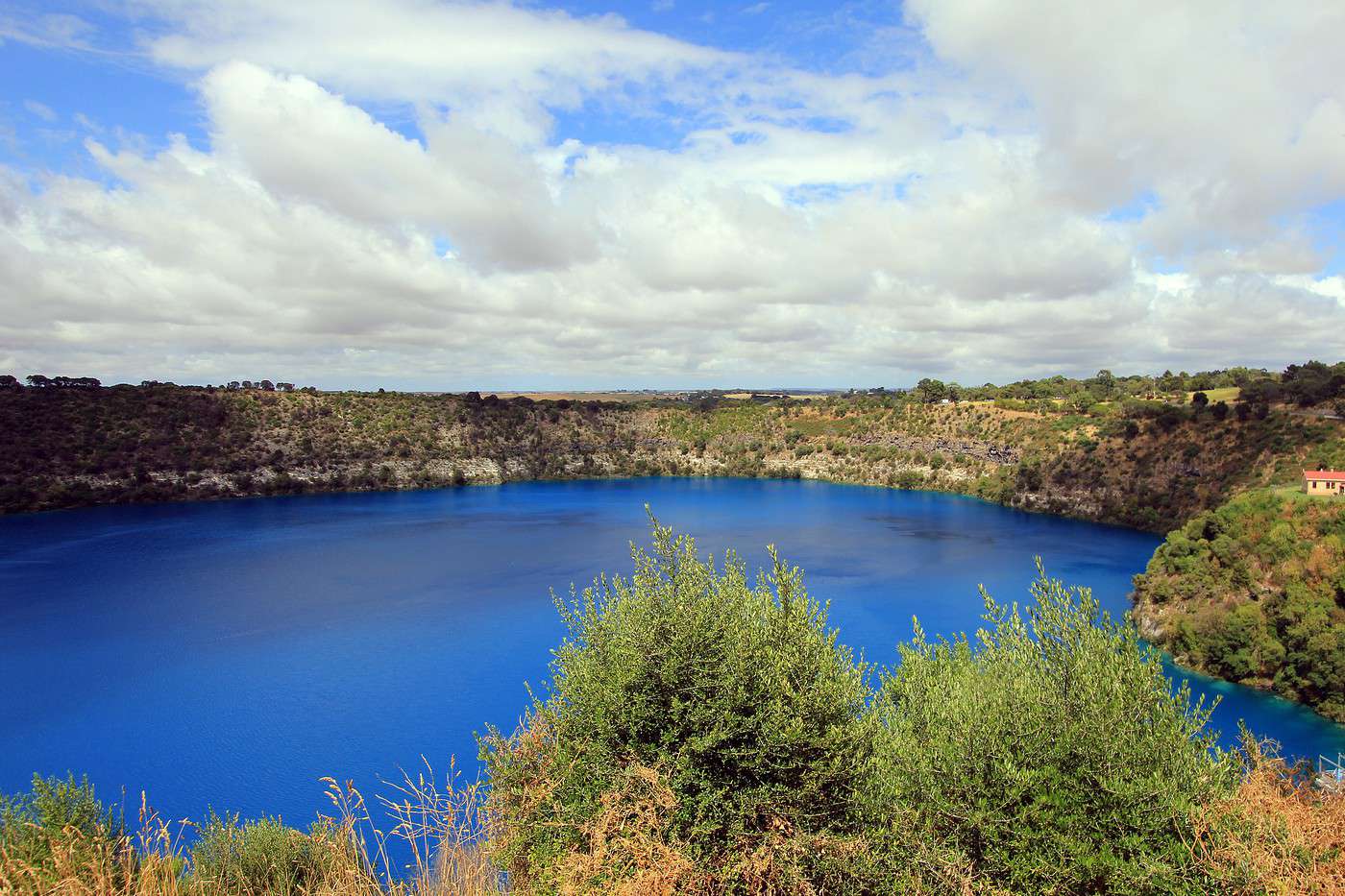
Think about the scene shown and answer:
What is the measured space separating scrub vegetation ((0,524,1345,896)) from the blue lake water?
1353 cm

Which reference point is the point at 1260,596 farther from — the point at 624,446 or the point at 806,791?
the point at 624,446

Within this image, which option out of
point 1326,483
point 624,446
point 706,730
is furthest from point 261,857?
point 624,446

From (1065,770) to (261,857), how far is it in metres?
15.6

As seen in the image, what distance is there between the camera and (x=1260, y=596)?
3275 centimetres

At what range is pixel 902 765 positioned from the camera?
12.2m

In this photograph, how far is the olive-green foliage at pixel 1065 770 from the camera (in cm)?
1032

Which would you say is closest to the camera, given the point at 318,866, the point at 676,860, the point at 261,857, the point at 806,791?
the point at 676,860

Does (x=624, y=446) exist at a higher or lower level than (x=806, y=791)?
lower

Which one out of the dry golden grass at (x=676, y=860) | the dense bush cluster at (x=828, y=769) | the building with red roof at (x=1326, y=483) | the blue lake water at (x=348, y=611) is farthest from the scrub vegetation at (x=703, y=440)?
the dry golden grass at (x=676, y=860)

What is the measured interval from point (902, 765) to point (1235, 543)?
1356 inches

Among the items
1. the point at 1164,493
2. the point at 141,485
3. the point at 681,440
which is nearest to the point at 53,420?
the point at 141,485

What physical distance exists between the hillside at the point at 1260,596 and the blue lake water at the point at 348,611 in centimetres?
167

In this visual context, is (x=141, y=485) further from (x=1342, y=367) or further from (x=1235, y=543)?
(x=1342, y=367)

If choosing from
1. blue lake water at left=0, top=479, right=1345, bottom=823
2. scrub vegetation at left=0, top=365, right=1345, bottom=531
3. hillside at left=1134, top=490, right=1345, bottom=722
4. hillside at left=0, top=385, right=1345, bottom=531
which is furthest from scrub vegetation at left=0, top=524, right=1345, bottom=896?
scrub vegetation at left=0, top=365, right=1345, bottom=531
